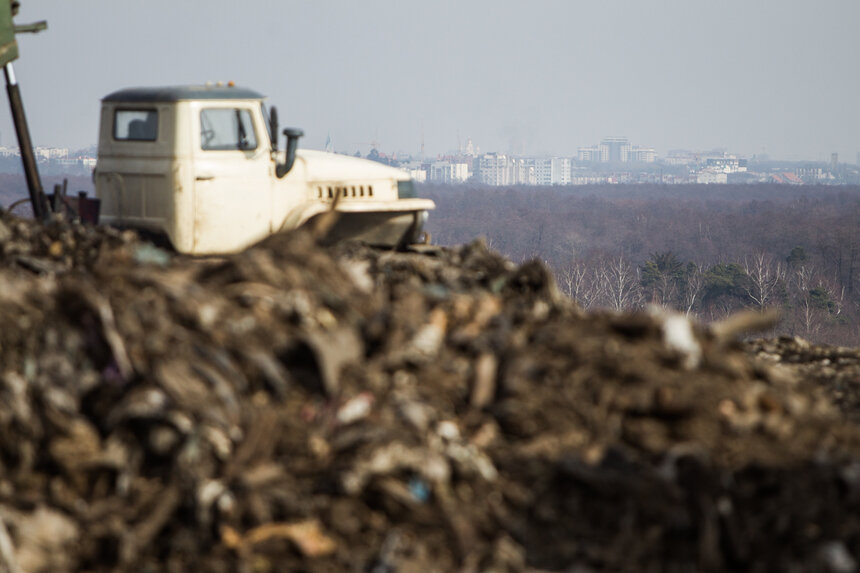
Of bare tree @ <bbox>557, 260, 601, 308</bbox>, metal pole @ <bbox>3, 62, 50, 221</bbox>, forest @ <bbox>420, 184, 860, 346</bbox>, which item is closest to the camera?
metal pole @ <bbox>3, 62, 50, 221</bbox>

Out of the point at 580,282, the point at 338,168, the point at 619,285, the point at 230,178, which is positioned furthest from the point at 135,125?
the point at 580,282

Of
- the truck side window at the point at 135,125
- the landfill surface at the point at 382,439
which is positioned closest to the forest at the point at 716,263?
the truck side window at the point at 135,125

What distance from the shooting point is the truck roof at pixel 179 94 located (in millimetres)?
12344

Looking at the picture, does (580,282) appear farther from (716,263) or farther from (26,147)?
(26,147)

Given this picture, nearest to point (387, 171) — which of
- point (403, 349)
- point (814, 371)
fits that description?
point (814, 371)

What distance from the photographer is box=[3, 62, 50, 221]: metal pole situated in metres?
13.1

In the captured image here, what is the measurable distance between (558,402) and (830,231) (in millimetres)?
165141

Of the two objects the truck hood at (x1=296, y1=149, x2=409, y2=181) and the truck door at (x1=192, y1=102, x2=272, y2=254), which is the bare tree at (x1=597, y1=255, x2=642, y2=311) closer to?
the truck hood at (x1=296, y1=149, x2=409, y2=181)

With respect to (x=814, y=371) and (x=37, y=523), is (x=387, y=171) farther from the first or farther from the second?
(x=37, y=523)

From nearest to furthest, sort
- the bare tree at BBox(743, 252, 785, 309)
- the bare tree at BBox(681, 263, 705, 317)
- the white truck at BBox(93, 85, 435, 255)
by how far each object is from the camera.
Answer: the white truck at BBox(93, 85, 435, 255), the bare tree at BBox(743, 252, 785, 309), the bare tree at BBox(681, 263, 705, 317)

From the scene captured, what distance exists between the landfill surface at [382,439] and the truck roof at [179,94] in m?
5.27

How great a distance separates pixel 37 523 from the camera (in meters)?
6.25

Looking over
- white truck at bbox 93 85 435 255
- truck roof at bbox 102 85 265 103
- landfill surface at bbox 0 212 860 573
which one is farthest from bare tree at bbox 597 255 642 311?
landfill surface at bbox 0 212 860 573

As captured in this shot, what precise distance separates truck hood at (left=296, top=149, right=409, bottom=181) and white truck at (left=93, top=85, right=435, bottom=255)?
3 centimetres
